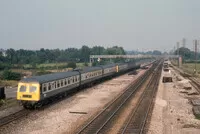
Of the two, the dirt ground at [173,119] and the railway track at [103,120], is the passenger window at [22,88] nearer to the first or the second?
the railway track at [103,120]

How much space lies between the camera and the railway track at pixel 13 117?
67.9 feet

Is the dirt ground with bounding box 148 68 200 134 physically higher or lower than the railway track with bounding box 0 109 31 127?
lower

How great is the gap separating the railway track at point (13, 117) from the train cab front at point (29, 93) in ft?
2.78

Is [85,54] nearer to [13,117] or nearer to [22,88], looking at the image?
[22,88]

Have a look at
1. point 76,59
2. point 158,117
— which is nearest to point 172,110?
point 158,117

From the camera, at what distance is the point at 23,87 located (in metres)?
24.9

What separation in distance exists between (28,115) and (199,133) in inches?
496

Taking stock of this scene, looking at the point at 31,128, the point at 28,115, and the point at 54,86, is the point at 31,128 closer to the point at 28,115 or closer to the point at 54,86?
the point at 28,115

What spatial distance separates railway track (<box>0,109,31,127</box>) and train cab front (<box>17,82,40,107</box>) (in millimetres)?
848

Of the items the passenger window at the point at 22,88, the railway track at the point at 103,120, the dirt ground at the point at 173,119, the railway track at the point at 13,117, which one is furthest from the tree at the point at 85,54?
the railway track at the point at 13,117

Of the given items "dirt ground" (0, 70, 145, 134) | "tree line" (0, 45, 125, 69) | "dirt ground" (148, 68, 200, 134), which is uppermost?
"tree line" (0, 45, 125, 69)

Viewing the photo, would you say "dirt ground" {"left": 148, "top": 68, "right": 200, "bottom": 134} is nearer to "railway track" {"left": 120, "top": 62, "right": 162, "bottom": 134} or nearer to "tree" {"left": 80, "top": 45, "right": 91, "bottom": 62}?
"railway track" {"left": 120, "top": 62, "right": 162, "bottom": 134}

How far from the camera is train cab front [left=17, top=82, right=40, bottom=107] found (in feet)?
79.7

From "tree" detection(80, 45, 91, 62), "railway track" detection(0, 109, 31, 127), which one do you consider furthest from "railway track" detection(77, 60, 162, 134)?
"tree" detection(80, 45, 91, 62)
